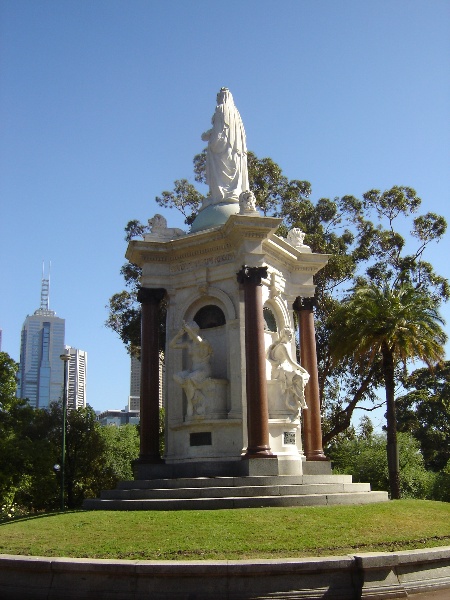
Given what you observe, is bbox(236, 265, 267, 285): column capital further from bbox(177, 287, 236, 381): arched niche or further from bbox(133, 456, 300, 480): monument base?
bbox(133, 456, 300, 480): monument base

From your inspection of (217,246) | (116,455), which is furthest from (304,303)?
(116,455)

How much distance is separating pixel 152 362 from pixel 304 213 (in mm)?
17648

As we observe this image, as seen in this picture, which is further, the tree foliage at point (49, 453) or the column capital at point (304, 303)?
the tree foliage at point (49, 453)

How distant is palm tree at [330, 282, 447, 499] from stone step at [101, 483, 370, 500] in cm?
886

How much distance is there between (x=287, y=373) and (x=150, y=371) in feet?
14.7

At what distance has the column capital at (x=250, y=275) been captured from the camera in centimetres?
1788

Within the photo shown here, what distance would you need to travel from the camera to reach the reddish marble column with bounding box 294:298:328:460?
20578 millimetres

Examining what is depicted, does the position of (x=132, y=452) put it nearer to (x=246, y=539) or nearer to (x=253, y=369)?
(x=253, y=369)

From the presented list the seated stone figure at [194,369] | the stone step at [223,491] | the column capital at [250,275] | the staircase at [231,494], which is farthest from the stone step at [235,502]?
the column capital at [250,275]

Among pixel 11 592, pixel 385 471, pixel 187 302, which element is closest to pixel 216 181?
pixel 187 302

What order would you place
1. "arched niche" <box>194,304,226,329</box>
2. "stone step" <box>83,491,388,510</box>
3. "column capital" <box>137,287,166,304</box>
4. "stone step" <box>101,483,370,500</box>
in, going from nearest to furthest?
"stone step" <box>83,491,388,510</box>
"stone step" <box>101,483,370,500</box>
"arched niche" <box>194,304,226,329</box>
"column capital" <box>137,287,166,304</box>

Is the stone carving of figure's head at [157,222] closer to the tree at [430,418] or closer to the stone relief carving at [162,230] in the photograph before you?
the stone relief carving at [162,230]

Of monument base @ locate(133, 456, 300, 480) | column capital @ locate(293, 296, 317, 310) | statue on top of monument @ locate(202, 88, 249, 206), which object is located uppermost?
statue on top of monument @ locate(202, 88, 249, 206)

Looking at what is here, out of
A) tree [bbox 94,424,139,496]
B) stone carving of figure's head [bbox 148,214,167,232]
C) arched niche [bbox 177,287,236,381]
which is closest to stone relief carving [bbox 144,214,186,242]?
stone carving of figure's head [bbox 148,214,167,232]
